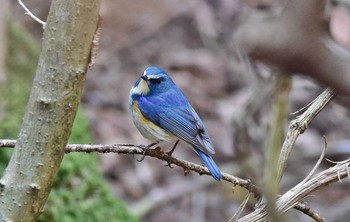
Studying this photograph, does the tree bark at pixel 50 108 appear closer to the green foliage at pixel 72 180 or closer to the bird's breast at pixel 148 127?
the bird's breast at pixel 148 127

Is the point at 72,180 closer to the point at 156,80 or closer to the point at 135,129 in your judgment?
the point at 156,80

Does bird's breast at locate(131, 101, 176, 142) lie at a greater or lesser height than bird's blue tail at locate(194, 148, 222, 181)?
lesser

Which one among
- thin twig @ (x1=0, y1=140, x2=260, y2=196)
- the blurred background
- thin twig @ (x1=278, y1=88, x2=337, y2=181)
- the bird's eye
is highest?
thin twig @ (x1=278, y1=88, x2=337, y2=181)

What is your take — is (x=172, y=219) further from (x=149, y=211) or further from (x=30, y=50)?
(x=30, y=50)

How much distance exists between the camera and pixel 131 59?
602 cm

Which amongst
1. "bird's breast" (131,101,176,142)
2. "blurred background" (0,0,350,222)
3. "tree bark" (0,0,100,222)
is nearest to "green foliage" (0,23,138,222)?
"blurred background" (0,0,350,222)

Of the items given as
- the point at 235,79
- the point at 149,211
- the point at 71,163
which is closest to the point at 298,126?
the point at 71,163

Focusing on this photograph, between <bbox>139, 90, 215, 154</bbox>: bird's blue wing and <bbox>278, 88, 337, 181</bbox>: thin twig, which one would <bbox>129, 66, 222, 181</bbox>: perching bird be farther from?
<bbox>278, 88, 337, 181</bbox>: thin twig

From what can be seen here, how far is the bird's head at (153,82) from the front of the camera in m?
2.14

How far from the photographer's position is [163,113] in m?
2.25

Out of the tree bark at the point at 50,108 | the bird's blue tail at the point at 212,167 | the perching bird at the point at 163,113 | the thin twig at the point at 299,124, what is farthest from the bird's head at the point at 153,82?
the tree bark at the point at 50,108

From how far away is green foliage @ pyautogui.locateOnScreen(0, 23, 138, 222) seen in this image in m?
2.93

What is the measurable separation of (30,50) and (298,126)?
8.68 ft

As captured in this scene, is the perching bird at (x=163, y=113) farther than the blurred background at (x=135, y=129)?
No
